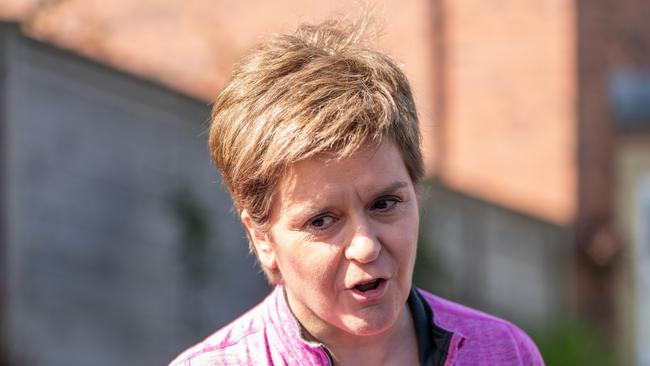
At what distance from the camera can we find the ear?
2.43 m

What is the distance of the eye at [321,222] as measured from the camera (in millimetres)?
2279

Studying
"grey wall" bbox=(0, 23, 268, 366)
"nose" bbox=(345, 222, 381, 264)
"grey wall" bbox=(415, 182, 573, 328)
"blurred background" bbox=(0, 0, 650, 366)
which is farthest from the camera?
"grey wall" bbox=(415, 182, 573, 328)

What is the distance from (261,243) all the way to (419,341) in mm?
371

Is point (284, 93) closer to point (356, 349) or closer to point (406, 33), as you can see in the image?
point (356, 349)

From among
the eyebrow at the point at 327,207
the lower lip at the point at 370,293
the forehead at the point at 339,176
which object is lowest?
the lower lip at the point at 370,293

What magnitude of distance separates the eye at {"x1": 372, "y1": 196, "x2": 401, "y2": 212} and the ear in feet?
0.82

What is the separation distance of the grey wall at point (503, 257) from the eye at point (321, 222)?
22.2ft

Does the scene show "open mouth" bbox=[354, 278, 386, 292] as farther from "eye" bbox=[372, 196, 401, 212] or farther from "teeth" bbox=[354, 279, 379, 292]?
"eye" bbox=[372, 196, 401, 212]

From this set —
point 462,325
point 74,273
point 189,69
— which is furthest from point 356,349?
point 189,69

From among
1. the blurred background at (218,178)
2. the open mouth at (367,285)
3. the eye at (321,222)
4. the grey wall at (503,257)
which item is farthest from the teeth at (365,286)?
the grey wall at (503,257)

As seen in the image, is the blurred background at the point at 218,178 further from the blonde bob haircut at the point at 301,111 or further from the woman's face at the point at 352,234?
the woman's face at the point at 352,234

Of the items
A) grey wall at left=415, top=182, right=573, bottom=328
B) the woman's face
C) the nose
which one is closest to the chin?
the woman's face

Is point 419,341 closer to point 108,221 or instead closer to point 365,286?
point 365,286

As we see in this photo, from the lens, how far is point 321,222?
90.0 inches
